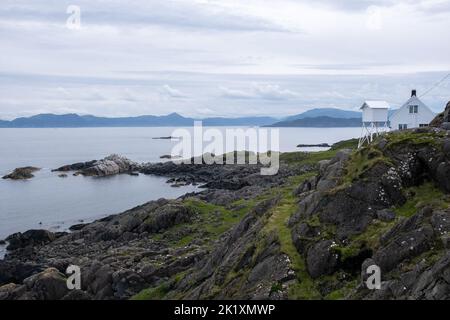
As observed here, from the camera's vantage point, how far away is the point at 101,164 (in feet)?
559

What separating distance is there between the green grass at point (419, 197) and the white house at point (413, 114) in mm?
34410

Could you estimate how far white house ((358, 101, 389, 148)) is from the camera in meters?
53.2

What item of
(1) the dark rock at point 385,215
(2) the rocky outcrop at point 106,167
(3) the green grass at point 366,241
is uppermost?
(1) the dark rock at point 385,215

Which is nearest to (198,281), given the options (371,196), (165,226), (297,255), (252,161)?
(297,255)

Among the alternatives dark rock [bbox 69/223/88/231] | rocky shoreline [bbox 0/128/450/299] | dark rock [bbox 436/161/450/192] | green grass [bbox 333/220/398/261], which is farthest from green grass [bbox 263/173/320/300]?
dark rock [bbox 69/223/88/231]

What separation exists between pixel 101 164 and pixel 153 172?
17.2 m

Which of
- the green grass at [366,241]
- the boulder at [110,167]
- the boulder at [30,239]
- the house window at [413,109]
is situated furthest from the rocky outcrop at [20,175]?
the green grass at [366,241]

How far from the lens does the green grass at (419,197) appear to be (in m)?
26.0

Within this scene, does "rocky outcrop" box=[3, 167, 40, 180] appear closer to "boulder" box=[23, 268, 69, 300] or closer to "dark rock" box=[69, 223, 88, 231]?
"dark rock" box=[69, 223, 88, 231]

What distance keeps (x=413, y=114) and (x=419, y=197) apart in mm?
35893

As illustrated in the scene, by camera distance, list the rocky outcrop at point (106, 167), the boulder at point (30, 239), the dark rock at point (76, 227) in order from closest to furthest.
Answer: the boulder at point (30, 239) < the dark rock at point (76, 227) < the rocky outcrop at point (106, 167)

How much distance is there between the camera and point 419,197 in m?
27.1

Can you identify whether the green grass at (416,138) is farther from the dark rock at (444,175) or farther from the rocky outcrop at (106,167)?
the rocky outcrop at (106,167)
